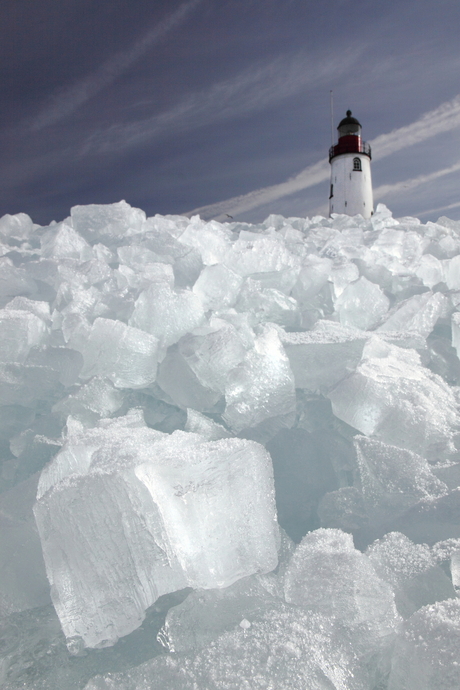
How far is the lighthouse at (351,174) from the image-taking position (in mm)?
19578

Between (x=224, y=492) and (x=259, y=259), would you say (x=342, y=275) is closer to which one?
(x=259, y=259)

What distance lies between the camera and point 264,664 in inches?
36.3

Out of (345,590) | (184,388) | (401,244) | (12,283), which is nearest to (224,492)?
(345,590)

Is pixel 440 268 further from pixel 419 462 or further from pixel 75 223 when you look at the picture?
pixel 75 223

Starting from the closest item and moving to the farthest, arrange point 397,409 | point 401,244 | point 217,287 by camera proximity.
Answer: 1. point 397,409
2. point 217,287
3. point 401,244

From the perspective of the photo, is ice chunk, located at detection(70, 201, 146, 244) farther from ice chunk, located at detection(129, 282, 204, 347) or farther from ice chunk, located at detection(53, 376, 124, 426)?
ice chunk, located at detection(53, 376, 124, 426)

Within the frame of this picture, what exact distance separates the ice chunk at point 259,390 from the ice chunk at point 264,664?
75 centimetres

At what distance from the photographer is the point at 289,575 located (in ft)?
3.86

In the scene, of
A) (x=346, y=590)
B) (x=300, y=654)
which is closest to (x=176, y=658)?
(x=300, y=654)

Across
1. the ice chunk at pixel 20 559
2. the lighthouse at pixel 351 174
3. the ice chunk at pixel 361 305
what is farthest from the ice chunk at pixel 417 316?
the lighthouse at pixel 351 174

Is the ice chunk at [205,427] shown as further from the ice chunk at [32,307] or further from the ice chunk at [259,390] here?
the ice chunk at [32,307]

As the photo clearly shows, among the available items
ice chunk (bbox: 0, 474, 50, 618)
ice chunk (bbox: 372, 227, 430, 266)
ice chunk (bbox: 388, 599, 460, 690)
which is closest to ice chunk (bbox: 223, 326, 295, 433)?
ice chunk (bbox: 0, 474, 50, 618)

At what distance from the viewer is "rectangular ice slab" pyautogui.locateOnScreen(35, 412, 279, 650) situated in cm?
108

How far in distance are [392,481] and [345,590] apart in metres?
0.47
